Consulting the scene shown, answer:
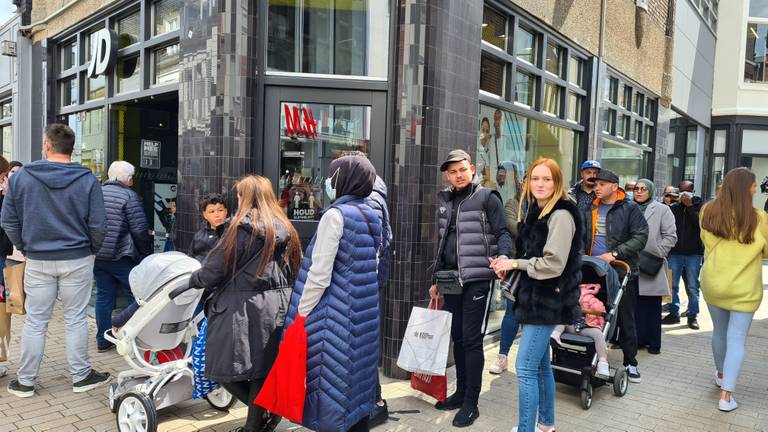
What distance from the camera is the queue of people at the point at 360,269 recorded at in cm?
312

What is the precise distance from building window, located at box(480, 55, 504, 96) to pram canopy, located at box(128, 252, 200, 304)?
12.1ft

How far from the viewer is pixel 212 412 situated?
4.23 meters

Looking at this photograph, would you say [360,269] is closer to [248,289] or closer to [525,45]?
[248,289]

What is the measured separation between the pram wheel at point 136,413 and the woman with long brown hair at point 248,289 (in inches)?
21.5

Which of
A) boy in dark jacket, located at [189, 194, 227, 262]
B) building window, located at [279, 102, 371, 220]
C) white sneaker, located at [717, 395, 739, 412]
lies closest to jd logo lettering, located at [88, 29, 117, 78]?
building window, located at [279, 102, 371, 220]

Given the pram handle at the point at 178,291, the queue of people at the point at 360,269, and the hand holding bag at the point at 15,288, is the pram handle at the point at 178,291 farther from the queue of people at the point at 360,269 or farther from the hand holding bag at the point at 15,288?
the hand holding bag at the point at 15,288

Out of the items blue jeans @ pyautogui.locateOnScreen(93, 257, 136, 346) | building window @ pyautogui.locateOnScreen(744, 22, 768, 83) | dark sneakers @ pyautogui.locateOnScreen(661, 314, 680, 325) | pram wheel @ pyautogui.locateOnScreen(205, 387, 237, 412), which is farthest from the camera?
building window @ pyautogui.locateOnScreen(744, 22, 768, 83)

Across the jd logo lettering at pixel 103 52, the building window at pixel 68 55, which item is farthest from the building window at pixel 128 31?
the building window at pixel 68 55

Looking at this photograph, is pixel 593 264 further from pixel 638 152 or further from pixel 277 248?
pixel 638 152

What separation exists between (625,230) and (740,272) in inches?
36.5

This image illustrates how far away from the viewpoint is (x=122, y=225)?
5.43 meters

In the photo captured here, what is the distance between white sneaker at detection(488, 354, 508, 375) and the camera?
17.4ft

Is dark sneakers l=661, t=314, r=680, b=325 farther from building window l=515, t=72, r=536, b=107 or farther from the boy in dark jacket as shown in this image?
the boy in dark jacket

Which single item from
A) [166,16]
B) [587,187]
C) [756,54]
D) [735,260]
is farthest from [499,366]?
[756,54]
